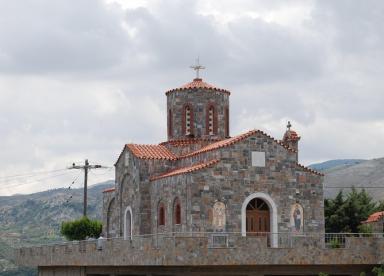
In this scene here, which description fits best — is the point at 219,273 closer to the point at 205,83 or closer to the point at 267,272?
the point at 267,272

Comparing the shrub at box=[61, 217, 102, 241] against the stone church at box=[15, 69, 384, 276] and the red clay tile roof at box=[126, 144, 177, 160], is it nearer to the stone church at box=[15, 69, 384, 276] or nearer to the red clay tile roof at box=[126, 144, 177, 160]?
the stone church at box=[15, 69, 384, 276]

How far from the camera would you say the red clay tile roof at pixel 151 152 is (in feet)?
156

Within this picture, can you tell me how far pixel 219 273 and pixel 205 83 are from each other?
17469 millimetres

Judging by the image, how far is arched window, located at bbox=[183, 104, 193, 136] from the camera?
5003cm

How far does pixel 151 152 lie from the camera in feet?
159

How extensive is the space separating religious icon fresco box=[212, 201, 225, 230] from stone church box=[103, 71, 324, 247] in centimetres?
5

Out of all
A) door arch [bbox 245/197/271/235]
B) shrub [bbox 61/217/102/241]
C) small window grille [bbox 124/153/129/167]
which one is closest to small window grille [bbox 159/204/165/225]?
small window grille [bbox 124/153/129/167]

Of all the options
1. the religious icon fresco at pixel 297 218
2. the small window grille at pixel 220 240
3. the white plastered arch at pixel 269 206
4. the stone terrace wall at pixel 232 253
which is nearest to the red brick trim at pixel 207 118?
the white plastered arch at pixel 269 206

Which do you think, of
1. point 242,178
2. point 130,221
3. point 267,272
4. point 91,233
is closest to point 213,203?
point 242,178

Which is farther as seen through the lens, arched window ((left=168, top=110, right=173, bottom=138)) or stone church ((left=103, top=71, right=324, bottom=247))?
arched window ((left=168, top=110, right=173, bottom=138))

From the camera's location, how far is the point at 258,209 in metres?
43.3

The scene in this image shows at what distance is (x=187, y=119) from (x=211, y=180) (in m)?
9.17

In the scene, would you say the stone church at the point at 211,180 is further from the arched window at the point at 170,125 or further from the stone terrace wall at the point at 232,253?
the stone terrace wall at the point at 232,253

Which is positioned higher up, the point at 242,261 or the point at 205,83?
the point at 205,83
